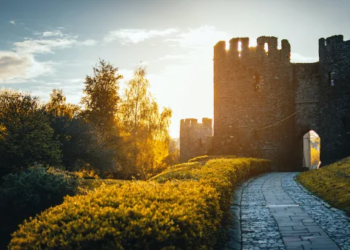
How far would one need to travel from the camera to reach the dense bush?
10.1 meters

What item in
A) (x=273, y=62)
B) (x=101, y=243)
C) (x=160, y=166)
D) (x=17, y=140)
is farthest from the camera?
(x=160, y=166)

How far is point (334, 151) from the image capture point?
21.2 metres

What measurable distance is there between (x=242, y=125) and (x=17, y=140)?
15.0 metres

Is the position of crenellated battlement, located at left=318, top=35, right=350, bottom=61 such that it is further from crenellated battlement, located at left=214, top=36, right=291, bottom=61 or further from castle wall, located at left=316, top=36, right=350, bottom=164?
crenellated battlement, located at left=214, top=36, right=291, bottom=61

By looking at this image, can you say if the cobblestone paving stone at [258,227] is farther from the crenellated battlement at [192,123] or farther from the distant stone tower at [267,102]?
the crenellated battlement at [192,123]

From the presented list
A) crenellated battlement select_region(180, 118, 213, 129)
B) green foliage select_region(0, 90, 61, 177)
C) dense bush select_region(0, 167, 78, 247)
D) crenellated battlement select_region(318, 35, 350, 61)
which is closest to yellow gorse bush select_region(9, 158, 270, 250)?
dense bush select_region(0, 167, 78, 247)

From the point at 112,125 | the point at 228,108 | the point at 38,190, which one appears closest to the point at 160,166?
the point at 112,125

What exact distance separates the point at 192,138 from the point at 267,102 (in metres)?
15.2

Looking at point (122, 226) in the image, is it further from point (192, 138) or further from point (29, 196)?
point (192, 138)

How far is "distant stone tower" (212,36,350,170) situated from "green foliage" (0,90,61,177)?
42.0 ft

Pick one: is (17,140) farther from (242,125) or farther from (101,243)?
(242,125)

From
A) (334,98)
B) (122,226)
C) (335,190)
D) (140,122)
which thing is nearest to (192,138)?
(140,122)

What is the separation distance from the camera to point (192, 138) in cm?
3803

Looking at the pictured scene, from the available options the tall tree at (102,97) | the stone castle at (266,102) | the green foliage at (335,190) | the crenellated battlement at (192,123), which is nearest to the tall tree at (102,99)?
the tall tree at (102,97)
